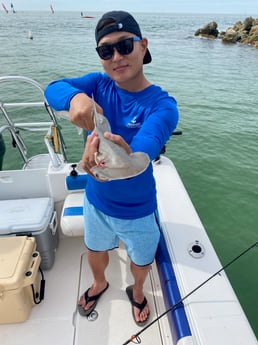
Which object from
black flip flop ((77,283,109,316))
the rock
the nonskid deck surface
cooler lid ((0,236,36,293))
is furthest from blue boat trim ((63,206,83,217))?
the rock

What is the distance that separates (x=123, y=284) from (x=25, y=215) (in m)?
1.15

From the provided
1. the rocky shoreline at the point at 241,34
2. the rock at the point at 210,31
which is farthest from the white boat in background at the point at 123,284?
the rock at the point at 210,31

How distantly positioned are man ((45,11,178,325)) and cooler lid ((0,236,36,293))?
0.58 m

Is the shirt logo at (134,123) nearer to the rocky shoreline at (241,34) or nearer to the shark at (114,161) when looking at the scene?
the shark at (114,161)

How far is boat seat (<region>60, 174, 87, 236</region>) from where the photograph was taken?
2.66 metres

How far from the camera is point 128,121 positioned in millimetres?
1619

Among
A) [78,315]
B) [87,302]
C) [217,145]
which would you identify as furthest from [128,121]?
[217,145]

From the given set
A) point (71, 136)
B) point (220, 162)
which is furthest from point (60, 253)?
point (71, 136)

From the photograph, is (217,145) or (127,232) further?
(217,145)

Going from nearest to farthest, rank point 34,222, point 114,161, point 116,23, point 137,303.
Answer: point 114,161 < point 116,23 < point 137,303 < point 34,222

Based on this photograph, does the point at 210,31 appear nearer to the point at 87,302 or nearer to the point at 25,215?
the point at 25,215

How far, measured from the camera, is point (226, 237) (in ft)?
15.0

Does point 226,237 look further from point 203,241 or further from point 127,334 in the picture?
point 127,334

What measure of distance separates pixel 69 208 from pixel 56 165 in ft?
1.78
